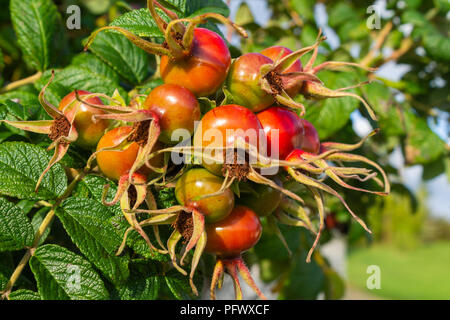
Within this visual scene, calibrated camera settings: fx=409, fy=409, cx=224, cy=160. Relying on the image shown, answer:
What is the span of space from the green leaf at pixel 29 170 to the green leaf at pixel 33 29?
21.3 inches

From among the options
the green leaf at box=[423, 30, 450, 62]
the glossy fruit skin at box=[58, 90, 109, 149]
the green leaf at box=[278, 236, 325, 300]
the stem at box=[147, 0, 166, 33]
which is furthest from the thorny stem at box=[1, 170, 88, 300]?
the green leaf at box=[423, 30, 450, 62]

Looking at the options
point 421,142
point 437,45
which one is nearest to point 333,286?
point 421,142

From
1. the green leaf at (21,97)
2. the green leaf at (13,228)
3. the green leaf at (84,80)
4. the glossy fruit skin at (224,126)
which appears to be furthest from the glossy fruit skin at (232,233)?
the green leaf at (21,97)

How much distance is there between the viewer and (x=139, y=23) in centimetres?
111

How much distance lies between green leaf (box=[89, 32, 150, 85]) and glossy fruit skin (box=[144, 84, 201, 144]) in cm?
60

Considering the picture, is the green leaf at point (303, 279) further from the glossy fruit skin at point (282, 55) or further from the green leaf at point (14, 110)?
the green leaf at point (14, 110)

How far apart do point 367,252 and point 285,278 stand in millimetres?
15347

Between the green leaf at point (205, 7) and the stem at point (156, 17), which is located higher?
the green leaf at point (205, 7)

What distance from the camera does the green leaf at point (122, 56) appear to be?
147 cm

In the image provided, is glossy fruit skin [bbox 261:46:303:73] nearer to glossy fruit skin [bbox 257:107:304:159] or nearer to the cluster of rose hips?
the cluster of rose hips

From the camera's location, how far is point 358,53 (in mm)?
2701
